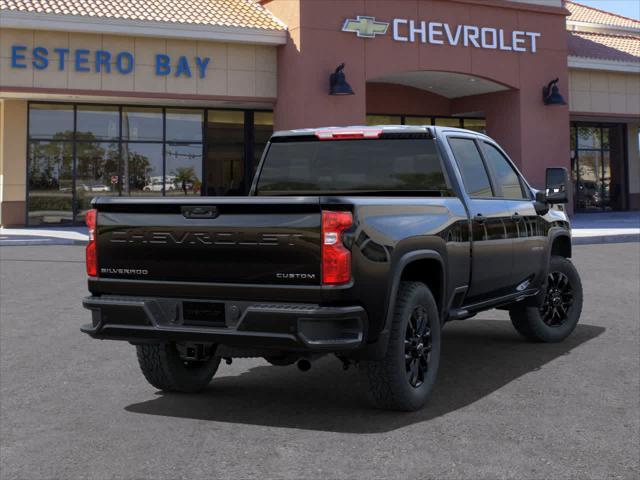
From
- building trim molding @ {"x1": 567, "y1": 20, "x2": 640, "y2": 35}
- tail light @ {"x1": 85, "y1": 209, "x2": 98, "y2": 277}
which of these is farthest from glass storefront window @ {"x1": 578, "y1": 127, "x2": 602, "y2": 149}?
tail light @ {"x1": 85, "y1": 209, "x2": 98, "y2": 277}

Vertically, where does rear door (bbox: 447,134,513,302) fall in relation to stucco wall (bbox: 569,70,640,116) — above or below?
below

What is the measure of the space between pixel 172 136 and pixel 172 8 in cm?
457

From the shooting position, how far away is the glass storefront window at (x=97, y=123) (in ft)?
92.1

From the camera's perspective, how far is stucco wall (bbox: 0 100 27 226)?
2725cm

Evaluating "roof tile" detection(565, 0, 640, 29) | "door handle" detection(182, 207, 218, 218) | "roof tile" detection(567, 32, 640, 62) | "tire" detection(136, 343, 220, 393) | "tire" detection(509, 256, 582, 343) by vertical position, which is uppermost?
"roof tile" detection(565, 0, 640, 29)

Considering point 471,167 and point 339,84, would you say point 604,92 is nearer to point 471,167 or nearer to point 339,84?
point 339,84

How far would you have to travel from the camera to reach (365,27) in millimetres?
26797

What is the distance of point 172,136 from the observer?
96.4ft

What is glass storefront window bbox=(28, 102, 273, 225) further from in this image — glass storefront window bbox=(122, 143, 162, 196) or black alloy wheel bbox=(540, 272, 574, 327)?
black alloy wheel bbox=(540, 272, 574, 327)

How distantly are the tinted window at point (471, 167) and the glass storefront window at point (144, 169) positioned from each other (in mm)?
22660

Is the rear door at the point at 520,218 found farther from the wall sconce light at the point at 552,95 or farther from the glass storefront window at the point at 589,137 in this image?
the glass storefront window at the point at 589,137

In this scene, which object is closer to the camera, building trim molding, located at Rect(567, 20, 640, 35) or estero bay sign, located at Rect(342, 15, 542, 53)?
estero bay sign, located at Rect(342, 15, 542, 53)

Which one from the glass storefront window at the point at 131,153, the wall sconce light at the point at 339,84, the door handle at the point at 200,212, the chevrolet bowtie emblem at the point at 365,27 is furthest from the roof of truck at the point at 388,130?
the glass storefront window at the point at 131,153

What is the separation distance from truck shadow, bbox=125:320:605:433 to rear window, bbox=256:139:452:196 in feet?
4.99
